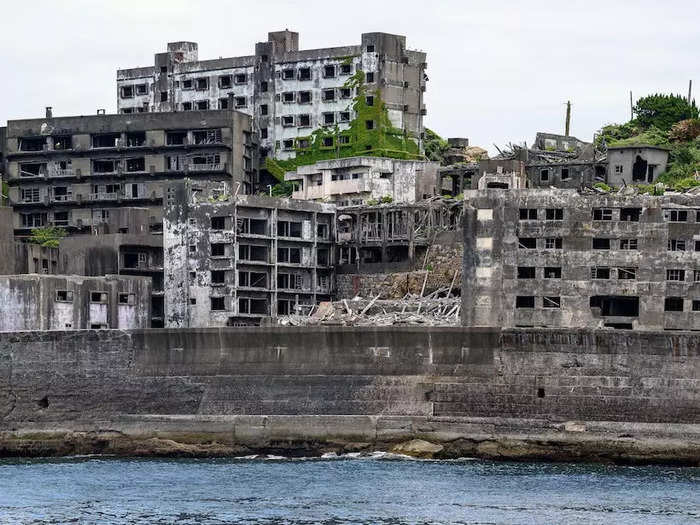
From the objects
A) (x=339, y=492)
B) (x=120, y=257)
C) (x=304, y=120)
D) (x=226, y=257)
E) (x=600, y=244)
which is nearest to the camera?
(x=339, y=492)

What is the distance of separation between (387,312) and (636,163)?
55.6ft

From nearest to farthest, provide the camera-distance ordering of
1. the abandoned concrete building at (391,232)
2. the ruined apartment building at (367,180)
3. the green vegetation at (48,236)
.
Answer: the abandoned concrete building at (391,232), the green vegetation at (48,236), the ruined apartment building at (367,180)

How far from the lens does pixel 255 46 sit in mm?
108000

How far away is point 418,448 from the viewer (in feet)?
239

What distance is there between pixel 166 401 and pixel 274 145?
34.0 meters

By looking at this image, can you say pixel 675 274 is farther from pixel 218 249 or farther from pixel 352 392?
pixel 218 249

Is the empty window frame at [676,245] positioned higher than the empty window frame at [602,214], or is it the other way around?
the empty window frame at [602,214]

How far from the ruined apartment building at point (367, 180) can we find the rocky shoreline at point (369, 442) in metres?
25.5

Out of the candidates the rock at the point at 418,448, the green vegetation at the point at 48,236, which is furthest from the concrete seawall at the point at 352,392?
the green vegetation at the point at 48,236

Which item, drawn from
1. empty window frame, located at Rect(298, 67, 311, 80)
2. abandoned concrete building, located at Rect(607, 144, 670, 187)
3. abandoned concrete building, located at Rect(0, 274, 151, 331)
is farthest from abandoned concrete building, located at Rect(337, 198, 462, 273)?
empty window frame, located at Rect(298, 67, 311, 80)

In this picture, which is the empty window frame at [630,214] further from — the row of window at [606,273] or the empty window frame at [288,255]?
the empty window frame at [288,255]

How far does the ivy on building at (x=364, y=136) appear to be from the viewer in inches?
4072

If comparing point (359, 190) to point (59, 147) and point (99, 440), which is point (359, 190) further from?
point (99, 440)

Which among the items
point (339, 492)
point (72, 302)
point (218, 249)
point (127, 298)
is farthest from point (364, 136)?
point (339, 492)
